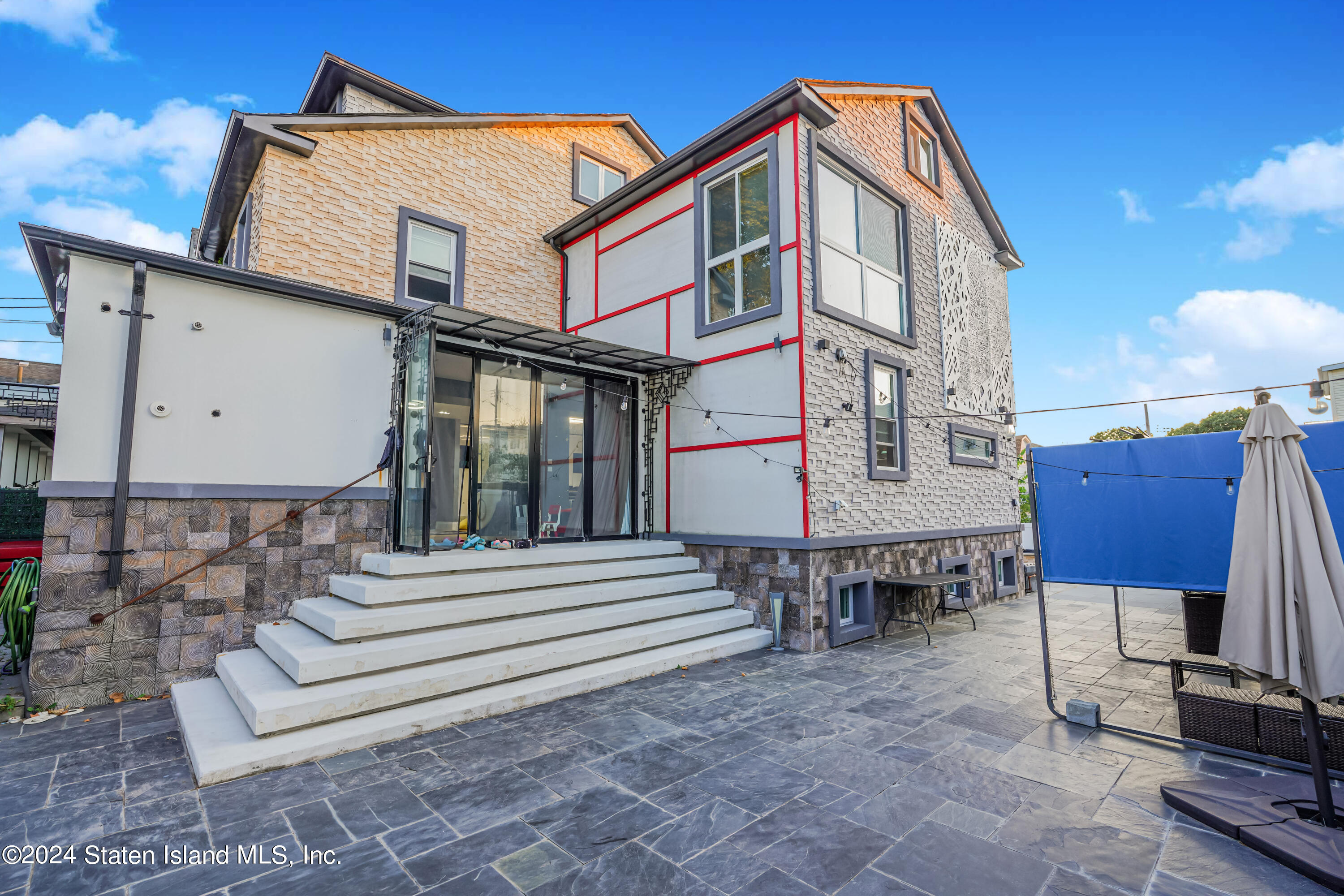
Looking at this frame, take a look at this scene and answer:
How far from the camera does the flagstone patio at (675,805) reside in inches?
91.1

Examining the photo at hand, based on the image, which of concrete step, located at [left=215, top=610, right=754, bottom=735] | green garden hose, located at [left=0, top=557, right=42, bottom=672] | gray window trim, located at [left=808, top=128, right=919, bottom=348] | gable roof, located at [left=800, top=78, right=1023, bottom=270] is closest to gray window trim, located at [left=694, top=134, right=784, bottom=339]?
gray window trim, located at [left=808, top=128, right=919, bottom=348]

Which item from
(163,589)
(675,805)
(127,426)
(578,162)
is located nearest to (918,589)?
(675,805)

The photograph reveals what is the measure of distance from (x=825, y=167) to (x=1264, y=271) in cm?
1658

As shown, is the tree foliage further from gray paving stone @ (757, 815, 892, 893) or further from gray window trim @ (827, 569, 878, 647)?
gray paving stone @ (757, 815, 892, 893)

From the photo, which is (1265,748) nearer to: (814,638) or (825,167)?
(814,638)

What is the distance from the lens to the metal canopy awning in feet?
19.8

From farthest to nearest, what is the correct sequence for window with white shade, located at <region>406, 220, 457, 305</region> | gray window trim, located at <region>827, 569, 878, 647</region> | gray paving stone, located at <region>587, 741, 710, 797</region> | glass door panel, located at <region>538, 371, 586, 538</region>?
window with white shade, located at <region>406, 220, 457, 305</region>
glass door panel, located at <region>538, 371, 586, 538</region>
gray window trim, located at <region>827, 569, 878, 647</region>
gray paving stone, located at <region>587, 741, 710, 797</region>

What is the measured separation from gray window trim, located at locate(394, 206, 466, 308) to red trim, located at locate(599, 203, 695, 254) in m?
2.25

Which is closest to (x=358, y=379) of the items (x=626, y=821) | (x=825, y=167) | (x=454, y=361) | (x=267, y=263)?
(x=454, y=361)

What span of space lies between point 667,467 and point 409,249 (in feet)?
16.6

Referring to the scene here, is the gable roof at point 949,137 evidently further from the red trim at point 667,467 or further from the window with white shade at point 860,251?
the red trim at point 667,467

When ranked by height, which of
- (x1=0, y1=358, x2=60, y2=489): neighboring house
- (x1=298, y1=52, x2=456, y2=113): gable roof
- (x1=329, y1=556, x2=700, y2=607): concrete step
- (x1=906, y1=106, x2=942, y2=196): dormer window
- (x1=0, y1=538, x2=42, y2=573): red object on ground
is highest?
(x1=298, y1=52, x2=456, y2=113): gable roof

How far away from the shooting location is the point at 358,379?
598 cm

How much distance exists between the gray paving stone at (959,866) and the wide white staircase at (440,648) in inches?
118
